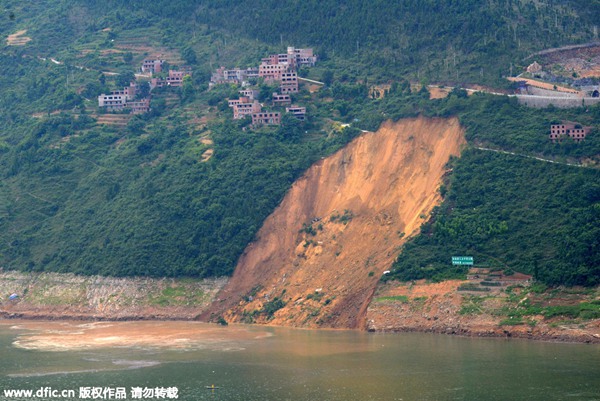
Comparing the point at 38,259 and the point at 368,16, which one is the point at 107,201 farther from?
the point at 368,16

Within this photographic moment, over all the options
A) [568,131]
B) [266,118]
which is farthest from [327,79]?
[568,131]

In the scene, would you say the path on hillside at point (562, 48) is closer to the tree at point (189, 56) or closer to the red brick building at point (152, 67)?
the tree at point (189, 56)

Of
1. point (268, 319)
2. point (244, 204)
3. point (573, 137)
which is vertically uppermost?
point (573, 137)

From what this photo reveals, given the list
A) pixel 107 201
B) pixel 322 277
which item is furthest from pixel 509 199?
pixel 107 201

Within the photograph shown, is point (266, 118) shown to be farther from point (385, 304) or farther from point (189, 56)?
point (385, 304)

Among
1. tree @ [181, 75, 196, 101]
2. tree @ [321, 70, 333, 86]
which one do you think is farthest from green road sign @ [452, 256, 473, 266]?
tree @ [181, 75, 196, 101]

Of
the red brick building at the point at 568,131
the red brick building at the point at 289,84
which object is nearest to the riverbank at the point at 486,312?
the red brick building at the point at 568,131
